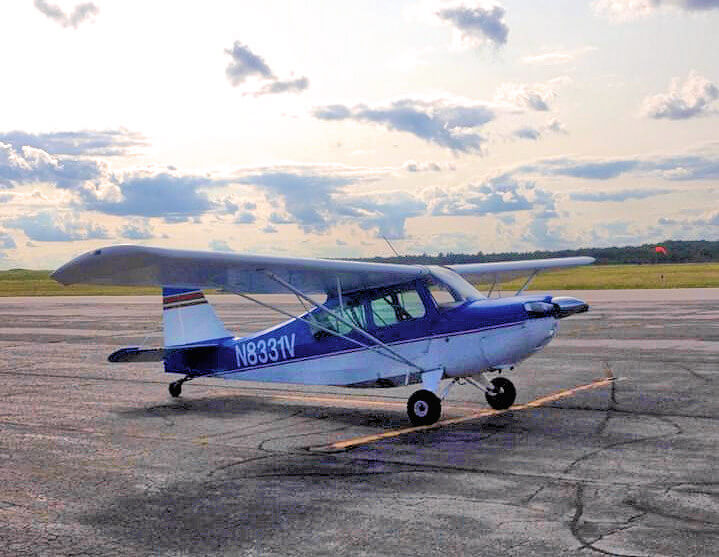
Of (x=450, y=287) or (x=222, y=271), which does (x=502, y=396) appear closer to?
(x=450, y=287)

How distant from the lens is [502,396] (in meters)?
12.4

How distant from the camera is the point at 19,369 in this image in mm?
19891

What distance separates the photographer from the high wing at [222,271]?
889cm

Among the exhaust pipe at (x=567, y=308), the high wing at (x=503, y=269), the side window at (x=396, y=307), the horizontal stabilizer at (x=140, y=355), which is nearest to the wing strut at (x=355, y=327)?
the side window at (x=396, y=307)

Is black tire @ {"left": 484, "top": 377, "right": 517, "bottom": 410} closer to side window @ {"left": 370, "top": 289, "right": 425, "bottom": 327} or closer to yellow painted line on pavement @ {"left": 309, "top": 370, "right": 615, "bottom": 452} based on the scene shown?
yellow painted line on pavement @ {"left": 309, "top": 370, "right": 615, "bottom": 452}

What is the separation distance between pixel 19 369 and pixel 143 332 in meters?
10.5

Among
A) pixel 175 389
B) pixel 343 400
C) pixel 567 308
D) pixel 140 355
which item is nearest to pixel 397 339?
pixel 567 308

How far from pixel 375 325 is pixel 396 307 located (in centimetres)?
41

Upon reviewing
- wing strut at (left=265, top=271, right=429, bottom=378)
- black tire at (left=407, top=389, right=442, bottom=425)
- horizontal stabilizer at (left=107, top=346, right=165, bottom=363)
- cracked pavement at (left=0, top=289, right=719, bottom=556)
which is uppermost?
wing strut at (left=265, top=271, right=429, bottom=378)

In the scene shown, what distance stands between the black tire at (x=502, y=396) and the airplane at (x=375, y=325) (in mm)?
16

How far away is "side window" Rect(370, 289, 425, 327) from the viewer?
11.8 m

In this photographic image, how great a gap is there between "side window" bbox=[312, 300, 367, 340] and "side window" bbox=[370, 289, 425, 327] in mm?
220

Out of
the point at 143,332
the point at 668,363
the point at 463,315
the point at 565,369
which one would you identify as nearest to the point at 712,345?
the point at 668,363

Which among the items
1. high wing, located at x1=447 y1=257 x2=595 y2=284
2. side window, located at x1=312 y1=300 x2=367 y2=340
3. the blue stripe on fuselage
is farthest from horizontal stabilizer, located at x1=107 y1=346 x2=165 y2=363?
high wing, located at x1=447 y1=257 x2=595 y2=284
